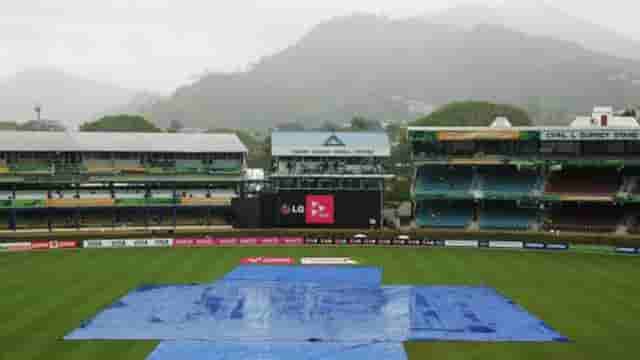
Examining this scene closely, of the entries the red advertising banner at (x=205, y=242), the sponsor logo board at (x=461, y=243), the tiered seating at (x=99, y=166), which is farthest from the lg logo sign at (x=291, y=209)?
the tiered seating at (x=99, y=166)

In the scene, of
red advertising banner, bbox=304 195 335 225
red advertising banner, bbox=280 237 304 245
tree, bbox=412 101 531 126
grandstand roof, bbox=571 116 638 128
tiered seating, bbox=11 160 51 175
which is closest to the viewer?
red advertising banner, bbox=280 237 304 245

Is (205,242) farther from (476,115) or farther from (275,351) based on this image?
(476,115)

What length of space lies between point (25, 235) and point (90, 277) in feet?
65.1

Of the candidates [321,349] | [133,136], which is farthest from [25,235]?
[321,349]

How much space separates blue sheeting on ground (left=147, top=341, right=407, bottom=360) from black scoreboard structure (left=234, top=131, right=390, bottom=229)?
32.3 meters

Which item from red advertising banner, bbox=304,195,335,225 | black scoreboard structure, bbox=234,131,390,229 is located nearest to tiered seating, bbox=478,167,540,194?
black scoreboard structure, bbox=234,131,390,229

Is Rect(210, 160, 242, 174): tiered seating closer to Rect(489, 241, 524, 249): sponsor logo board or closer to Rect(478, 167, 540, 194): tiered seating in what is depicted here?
Rect(478, 167, 540, 194): tiered seating

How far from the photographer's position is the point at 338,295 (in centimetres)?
3119

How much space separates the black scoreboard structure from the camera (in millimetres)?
54719

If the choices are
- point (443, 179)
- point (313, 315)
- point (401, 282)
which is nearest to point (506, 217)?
point (443, 179)

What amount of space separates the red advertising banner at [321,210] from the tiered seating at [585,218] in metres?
20.9

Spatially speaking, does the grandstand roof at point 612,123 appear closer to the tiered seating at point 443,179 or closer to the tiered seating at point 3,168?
the tiered seating at point 443,179

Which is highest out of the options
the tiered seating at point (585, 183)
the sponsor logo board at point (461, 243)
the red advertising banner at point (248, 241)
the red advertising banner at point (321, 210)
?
the tiered seating at point (585, 183)

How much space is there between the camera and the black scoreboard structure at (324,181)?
5472cm
